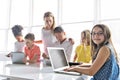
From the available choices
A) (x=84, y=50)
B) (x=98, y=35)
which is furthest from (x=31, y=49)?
(x=98, y=35)

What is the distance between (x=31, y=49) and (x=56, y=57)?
1162 millimetres

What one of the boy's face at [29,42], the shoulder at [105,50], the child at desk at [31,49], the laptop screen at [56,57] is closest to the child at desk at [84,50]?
the child at desk at [31,49]

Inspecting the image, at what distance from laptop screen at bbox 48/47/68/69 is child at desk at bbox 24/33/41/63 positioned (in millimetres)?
880

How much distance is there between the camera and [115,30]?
484 cm

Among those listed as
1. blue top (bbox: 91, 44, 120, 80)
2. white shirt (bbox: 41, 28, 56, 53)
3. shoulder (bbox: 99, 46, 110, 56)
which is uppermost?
white shirt (bbox: 41, 28, 56, 53)

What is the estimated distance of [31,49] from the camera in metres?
3.33

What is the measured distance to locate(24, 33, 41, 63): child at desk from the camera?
125 inches

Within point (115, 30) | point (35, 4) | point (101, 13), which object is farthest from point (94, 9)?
point (35, 4)

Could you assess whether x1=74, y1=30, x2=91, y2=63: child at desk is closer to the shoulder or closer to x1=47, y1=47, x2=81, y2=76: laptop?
x1=47, y1=47, x2=81, y2=76: laptop

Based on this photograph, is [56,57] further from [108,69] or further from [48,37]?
[48,37]

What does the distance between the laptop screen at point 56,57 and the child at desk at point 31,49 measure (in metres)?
0.88

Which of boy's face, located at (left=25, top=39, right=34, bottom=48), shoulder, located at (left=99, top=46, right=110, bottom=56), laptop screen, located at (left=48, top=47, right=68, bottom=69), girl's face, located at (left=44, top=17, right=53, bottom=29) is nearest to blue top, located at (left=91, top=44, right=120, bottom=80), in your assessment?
shoulder, located at (left=99, top=46, right=110, bottom=56)

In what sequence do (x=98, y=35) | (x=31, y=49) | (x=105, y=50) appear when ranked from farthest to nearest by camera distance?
1. (x=31, y=49)
2. (x=98, y=35)
3. (x=105, y=50)

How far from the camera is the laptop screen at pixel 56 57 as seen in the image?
85.1 inches
